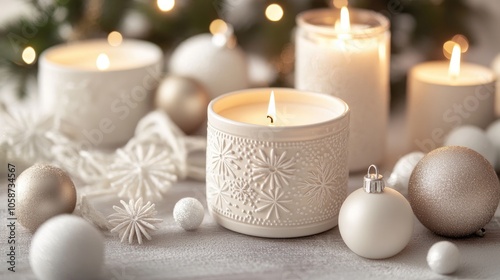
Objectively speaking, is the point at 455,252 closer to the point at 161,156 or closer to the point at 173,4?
the point at 161,156

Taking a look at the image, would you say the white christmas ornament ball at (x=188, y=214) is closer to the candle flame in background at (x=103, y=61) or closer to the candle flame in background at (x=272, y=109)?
the candle flame in background at (x=272, y=109)

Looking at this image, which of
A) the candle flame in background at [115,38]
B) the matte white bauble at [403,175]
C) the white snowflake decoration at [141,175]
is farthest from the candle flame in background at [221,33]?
the matte white bauble at [403,175]

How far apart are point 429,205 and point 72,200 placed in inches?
16.0

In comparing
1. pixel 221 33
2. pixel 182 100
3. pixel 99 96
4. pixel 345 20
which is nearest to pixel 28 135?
pixel 99 96

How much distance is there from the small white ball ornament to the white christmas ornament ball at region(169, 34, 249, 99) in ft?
1.50

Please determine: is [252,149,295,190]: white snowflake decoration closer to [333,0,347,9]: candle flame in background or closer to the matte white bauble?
the matte white bauble

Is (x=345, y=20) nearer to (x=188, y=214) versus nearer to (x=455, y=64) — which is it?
(x=455, y=64)

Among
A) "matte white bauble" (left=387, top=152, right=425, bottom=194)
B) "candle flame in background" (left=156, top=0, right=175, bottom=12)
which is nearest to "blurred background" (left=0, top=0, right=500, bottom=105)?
"candle flame in background" (left=156, top=0, right=175, bottom=12)

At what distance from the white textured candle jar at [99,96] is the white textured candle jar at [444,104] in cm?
41

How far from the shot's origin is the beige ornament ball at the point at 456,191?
859mm

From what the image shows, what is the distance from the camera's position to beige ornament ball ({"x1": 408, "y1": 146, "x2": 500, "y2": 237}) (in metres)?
0.86

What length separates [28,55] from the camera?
1.35m

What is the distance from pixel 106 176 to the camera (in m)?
1.04

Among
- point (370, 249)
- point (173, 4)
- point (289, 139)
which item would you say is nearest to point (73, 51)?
point (173, 4)
